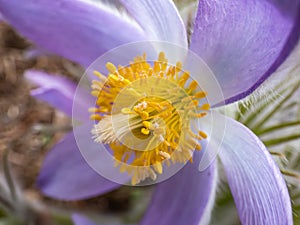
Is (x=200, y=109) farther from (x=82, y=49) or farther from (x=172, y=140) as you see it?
(x=82, y=49)

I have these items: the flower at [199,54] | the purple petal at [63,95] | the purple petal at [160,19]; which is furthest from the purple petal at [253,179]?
the purple petal at [63,95]

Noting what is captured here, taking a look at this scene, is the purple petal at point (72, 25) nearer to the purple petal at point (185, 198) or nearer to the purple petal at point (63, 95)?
the purple petal at point (63, 95)

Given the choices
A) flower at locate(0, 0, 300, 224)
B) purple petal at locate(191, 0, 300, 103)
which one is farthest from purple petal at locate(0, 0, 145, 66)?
purple petal at locate(191, 0, 300, 103)

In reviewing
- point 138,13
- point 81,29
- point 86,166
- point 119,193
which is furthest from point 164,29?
point 119,193

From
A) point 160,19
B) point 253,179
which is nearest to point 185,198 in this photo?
Result: point 253,179

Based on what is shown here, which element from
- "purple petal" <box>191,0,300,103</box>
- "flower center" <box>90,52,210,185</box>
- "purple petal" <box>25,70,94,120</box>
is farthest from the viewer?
"purple petal" <box>25,70,94,120</box>

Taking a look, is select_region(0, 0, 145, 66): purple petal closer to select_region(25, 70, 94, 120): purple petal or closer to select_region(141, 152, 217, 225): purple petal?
select_region(25, 70, 94, 120): purple petal

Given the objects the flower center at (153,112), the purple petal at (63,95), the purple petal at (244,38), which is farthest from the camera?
the purple petal at (63,95)

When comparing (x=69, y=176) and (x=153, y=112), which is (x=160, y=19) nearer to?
(x=153, y=112)

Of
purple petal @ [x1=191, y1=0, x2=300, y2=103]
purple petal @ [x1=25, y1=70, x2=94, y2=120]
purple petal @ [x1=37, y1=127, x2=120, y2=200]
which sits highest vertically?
purple petal @ [x1=191, y1=0, x2=300, y2=103]
